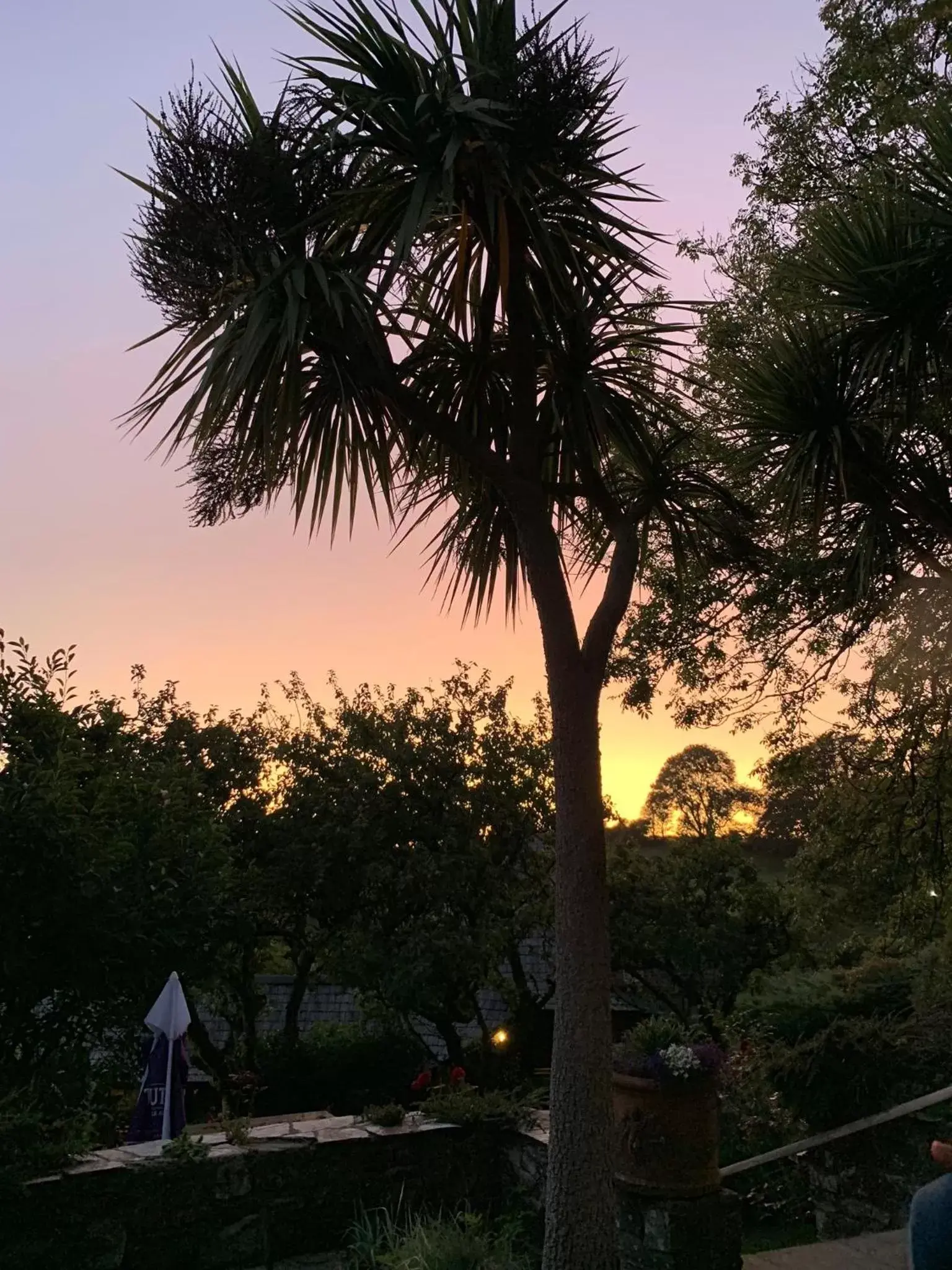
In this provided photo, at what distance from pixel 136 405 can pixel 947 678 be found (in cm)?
465

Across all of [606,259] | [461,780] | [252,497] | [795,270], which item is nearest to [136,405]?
[252,497]

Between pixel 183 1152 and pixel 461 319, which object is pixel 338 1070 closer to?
pixel 183 1152

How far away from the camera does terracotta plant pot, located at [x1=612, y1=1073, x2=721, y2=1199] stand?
417cm

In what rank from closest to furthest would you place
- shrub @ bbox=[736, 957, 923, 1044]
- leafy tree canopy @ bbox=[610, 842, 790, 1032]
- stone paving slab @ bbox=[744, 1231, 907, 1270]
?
stone paving slab @ bbox=[744, 1231, 907, 1270] → shrub @ bbox=[736, 957, 923, 1044] → leafy tree canopy @ bbox=[610, 842, 790, 1032]

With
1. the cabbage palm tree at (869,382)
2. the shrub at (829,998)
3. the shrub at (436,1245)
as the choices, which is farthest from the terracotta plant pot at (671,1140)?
the cabbage palm tree at (869,382)

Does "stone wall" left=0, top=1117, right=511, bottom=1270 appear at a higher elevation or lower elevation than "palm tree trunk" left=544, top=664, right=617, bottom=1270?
lower

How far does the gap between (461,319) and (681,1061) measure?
139 inches

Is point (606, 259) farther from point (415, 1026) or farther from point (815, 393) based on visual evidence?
point (415, 1026)

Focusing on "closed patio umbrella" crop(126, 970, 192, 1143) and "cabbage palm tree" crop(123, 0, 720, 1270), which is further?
"closed patio umbrella" crop(126, 970, 192, 1143)

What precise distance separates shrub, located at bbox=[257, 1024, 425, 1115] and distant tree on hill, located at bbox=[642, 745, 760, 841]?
11.8 m

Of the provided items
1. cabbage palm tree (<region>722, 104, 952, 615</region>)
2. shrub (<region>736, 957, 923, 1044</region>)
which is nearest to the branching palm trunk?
cabbage palm tree (<region>722, 104, 952, 615</region>)

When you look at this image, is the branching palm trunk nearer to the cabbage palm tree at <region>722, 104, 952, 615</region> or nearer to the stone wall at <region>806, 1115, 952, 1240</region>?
the cabbage palm tree at <region>722, 104, 952, 615</region>

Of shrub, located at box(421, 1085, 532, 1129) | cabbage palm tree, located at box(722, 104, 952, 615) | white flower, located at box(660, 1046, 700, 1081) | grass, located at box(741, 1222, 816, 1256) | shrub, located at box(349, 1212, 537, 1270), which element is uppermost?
cabbage palm tree, located at box(722, 104, 952, 615)

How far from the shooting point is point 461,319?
4.51 meters
